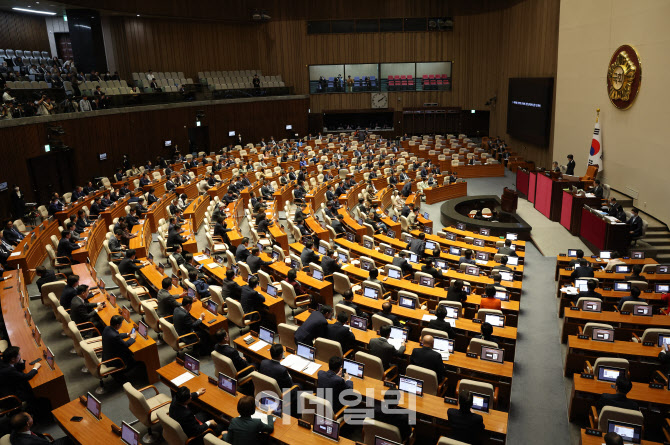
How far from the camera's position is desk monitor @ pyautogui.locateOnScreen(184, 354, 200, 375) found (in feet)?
21.5

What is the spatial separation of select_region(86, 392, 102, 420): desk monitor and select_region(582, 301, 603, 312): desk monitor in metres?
7.86

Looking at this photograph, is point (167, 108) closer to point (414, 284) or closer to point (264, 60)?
point (264, 60)

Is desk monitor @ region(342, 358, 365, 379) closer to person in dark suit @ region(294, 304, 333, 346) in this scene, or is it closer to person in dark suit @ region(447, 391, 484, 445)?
person in dark suit @ region(294, 304, 333, 346)

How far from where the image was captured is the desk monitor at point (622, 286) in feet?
31.4

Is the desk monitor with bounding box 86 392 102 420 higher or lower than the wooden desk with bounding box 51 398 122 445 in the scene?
higher

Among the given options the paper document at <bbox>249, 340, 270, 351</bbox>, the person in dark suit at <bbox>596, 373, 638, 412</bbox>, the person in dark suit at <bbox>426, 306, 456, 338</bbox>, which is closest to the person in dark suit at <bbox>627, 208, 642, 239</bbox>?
the person in dark suit at <bbox>426, 306, 456, 338</bbox>

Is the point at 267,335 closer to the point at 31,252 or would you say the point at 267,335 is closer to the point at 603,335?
the point at 603,335

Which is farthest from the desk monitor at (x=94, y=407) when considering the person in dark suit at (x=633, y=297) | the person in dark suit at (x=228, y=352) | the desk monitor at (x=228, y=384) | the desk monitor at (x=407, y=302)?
the person in dark suit at (x=633, y=297)

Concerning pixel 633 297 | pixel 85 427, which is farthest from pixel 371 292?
pixel 85 427

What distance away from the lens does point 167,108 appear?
81.0 ft

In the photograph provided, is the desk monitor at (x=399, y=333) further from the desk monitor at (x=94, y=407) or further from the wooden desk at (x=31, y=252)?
the wooden desk at (x=31, y=252)

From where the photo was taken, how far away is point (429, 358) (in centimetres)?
648

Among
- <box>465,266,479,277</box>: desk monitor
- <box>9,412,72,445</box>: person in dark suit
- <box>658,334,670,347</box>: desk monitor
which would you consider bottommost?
<box>465,266,479,277</box>: desk monitor

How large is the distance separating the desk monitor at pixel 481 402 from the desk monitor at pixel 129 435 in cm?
382
